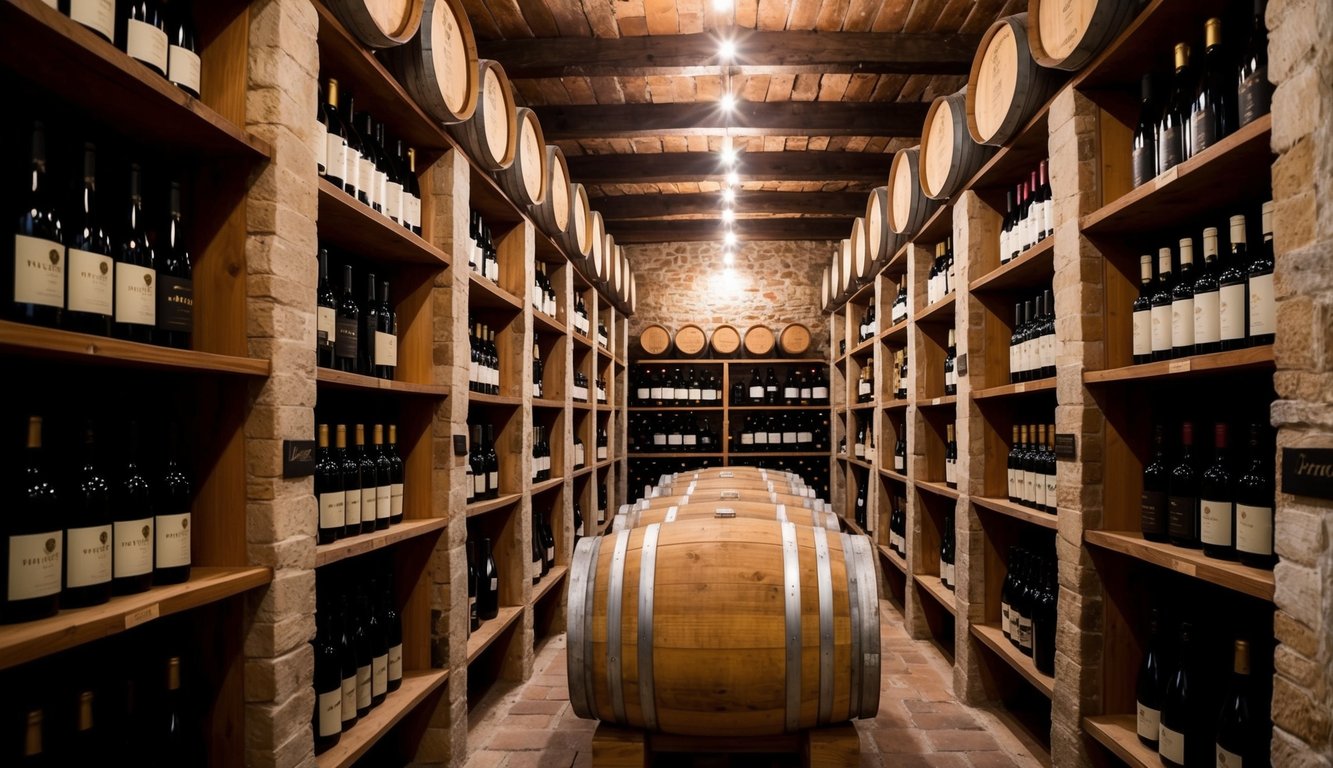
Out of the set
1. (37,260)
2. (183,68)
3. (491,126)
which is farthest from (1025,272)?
(37,260)

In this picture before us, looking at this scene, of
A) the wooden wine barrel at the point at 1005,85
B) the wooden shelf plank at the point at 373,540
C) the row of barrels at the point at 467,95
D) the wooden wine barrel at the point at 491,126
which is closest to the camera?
the wooden shelf plank at the point at 373,540

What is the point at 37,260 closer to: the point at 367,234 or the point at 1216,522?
the point at 367,234

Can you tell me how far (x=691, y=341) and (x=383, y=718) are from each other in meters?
5.95

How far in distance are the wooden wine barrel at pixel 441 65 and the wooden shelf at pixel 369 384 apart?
100 cm

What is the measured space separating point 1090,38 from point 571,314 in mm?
3513

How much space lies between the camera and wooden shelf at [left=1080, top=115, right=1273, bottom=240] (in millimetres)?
1695

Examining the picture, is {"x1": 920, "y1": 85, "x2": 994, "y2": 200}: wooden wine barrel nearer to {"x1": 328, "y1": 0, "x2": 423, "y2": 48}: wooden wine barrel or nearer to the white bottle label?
{"x1": 328, "y1": 0, "x2": 423, "y2": 48}: wooden wine barrel

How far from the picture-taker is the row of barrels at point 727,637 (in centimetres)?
189

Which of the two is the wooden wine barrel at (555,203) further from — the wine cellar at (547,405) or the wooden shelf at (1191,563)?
the wooden shelf at (1191,563)

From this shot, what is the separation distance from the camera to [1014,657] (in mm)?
3018

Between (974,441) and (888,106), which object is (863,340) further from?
(974,441)

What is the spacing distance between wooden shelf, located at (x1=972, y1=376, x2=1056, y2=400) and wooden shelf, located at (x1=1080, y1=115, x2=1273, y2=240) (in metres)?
0.60

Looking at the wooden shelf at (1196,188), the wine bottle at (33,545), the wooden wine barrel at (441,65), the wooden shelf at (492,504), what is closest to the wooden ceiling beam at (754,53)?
the wooden wine barrel at (441,65)

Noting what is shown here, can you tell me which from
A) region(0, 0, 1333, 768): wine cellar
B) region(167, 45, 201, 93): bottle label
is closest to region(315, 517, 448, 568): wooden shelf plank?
region(0, 0, 1333, 768): wine cellar
